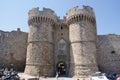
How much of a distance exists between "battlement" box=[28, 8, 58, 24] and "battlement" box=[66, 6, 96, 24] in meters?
2.38

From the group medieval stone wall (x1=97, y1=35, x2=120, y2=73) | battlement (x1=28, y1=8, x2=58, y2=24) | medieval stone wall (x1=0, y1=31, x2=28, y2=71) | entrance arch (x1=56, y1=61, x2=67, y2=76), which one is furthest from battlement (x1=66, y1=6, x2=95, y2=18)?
medieval stone wall (x1=0, y1=31, x2=28, y2=71)

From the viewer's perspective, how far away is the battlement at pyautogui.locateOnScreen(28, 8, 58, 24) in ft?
71.7

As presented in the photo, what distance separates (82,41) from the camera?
66.3ft

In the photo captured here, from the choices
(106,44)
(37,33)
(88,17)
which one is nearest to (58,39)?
(37,33)

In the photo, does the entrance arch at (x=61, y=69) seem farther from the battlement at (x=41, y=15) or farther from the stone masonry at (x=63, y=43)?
the battlement at (x=41, y=15)

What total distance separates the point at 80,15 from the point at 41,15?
532 centimetres

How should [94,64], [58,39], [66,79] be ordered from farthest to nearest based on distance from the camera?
[58,39] < [94,64] < [66,79]

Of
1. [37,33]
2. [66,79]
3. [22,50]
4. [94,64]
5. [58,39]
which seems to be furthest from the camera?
[22,50]

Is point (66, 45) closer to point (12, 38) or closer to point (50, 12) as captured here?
point (50, 12)

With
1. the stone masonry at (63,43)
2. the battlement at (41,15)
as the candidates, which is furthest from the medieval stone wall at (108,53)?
the battlement at (41,15)

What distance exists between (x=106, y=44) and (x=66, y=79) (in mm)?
8547

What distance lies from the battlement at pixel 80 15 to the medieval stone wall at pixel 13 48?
784cm

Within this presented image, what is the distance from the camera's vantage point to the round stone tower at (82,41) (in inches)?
766

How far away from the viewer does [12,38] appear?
24.7 meters
